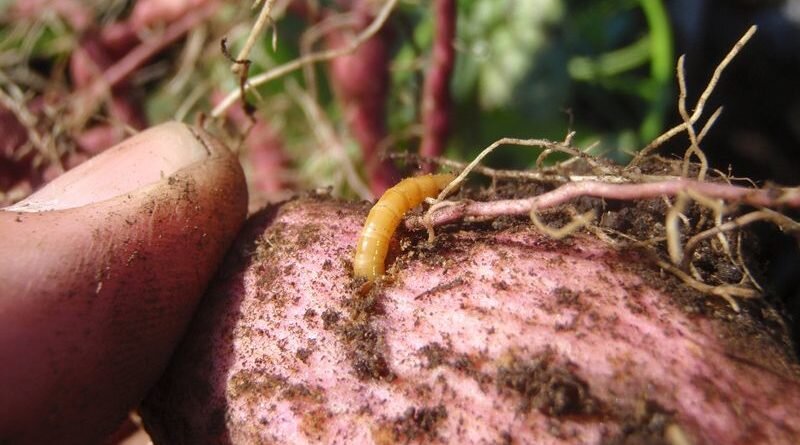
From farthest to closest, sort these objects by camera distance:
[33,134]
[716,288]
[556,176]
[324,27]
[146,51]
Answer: [146,51]
[324,27]
[33,134]
[556,176]
[716,288]

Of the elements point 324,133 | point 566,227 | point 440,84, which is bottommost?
point 324,133

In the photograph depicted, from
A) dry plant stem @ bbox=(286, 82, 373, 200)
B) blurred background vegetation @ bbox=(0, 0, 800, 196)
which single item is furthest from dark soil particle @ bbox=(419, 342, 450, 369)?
blurred background vegetation @ bbox=(0, 0, 800, 196)

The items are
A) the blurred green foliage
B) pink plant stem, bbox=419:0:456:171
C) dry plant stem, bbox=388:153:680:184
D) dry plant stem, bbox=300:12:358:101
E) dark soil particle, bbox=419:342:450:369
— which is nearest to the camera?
dark soil particle, bbox=419:342:450:369

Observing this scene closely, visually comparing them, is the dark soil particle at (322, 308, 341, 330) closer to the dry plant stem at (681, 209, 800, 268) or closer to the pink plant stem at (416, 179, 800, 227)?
the pink plant stem at (416, 179, 800, 227)

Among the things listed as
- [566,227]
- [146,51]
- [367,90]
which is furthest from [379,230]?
[146,51]

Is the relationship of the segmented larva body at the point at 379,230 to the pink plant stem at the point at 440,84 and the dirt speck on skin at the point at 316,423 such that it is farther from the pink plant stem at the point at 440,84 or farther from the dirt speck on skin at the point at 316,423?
the pink plant stem at the point at 440,84

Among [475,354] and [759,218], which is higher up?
[759,218]

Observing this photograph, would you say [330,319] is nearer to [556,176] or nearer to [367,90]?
[556,176]
